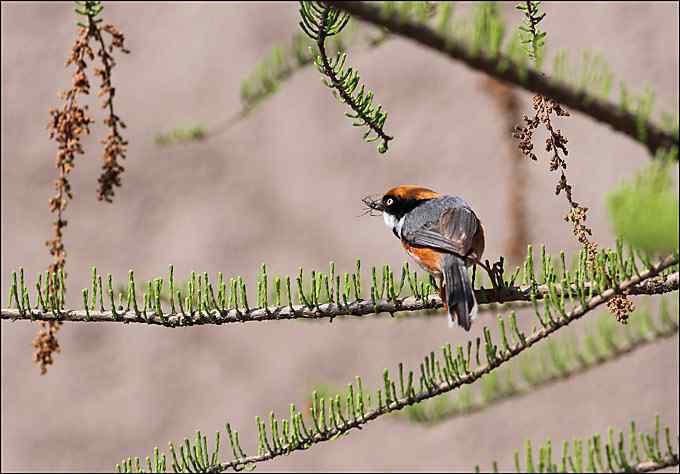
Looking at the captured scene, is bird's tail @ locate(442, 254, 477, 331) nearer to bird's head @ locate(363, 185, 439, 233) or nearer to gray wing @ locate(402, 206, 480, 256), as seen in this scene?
gray wing @ locate(402, 206, 480, 256)

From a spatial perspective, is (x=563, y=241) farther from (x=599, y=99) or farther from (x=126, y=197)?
(x=599, y=99)

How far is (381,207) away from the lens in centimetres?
164

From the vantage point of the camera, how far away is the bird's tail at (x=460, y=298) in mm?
1156

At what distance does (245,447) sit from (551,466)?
9.22 feet

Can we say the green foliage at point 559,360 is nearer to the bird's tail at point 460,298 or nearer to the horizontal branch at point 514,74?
the bird's tail at point 460,298

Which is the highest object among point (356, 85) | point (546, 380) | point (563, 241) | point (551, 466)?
point (563, 241)

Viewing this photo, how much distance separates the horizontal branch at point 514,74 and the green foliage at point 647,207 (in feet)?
0.26

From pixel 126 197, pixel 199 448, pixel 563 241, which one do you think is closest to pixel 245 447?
pixel 126 197

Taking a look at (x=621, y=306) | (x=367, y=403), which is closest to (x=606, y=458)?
(x=621, y=306)

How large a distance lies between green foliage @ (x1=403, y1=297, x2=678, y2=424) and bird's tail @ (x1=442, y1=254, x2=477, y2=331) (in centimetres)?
37

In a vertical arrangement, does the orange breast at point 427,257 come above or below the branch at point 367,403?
above

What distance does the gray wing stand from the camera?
143 centimetres

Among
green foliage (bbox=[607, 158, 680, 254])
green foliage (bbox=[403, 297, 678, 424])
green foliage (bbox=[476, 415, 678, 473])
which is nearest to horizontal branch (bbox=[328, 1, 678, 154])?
green foliage (bbox=[607, 158, 680, 254])

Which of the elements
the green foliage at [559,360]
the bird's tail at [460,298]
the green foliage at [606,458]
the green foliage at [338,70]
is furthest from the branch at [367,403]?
the green foliage at [559,360]
